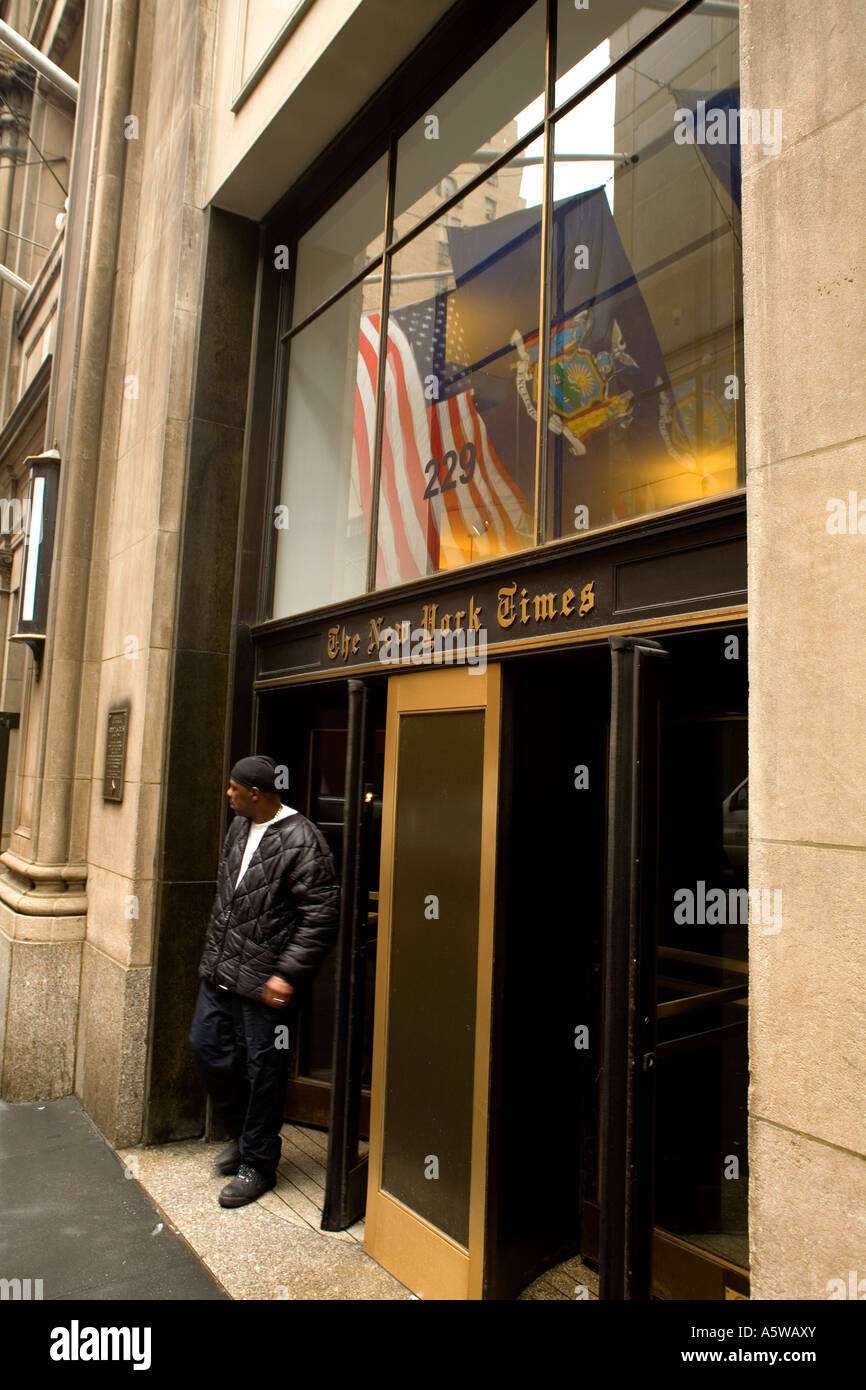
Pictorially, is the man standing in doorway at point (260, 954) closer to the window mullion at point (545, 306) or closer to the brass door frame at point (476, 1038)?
the brass door frame at point (476, 1038)

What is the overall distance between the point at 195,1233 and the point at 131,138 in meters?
7.71

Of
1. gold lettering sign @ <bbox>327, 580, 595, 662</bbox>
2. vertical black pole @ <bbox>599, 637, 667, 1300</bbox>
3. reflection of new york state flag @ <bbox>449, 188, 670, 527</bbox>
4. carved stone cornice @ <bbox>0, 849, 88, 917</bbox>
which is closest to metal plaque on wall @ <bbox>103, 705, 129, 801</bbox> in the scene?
carved stone cornice @ <bbox>0, 849, 88, 917</bbox>

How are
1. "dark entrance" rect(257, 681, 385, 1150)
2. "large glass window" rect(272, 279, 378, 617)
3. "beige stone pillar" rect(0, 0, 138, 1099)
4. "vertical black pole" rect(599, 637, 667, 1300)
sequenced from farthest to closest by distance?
1. "beige stone pillar" rect(0, 0, 138, 1099)
2. "dark entrance" rect(257, 681, 385, 1150)
3. "large glass window" rect(272, 279, 378, 617)
4. "vertical black pole" rect(599, 637, 667, 1300)

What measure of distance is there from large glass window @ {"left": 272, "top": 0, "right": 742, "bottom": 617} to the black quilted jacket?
155 cm

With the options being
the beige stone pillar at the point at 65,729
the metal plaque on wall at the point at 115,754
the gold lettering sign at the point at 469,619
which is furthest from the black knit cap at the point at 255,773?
the beige stone pillar at the point at 65,729

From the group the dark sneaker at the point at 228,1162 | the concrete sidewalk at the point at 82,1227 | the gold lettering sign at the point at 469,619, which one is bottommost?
the concrete sidewalk at the point at 82,1227

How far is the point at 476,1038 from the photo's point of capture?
4027 mm

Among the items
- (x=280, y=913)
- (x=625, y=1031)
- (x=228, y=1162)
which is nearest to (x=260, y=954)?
(x=280, y=913)


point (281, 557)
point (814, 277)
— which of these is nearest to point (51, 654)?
point (281, 557)

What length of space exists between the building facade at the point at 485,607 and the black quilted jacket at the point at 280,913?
0.33m

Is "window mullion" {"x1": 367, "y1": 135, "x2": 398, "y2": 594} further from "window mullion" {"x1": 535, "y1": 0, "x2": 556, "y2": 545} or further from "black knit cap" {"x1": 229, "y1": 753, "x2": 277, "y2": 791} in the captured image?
"window mullion" {"x1": 535, "y1": 0, "x2": 556, "y2": 545}

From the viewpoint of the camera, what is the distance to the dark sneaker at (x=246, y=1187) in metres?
4.98

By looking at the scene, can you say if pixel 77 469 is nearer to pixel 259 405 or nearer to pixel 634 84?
pixel 259 405

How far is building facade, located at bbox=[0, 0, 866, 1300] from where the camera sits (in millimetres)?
2529
